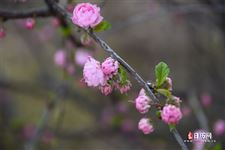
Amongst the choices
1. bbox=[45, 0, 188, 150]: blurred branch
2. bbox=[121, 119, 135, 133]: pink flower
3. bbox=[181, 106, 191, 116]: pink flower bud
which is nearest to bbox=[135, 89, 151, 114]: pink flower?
bbox=[45, 0, 188, 150]: blurred branch

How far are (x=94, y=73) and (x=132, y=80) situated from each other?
1.68 metres

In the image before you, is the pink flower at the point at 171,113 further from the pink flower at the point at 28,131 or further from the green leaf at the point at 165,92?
the pink flower at the point at 28,131

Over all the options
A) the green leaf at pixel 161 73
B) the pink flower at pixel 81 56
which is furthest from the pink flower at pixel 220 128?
the green leaf at pixel 161 73

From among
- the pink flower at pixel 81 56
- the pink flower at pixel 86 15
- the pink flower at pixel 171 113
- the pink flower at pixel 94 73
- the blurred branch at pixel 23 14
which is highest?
the pink flower at pixel 81 56

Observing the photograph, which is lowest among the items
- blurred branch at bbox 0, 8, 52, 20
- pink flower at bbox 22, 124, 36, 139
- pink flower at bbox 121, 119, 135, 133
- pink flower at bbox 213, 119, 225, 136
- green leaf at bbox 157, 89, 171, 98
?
green leaf at bbox 157, 89, 171, 98

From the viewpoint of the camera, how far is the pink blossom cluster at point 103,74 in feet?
3.06

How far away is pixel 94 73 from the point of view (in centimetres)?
94

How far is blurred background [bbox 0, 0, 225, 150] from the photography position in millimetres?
2479

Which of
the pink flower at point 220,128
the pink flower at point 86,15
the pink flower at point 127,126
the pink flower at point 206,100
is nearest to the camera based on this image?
the pink flower at point 86,15

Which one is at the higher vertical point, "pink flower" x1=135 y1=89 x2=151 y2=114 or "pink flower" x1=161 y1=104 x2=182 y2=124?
"pink flower" x1=135 y1=89 x2=151 y2=114

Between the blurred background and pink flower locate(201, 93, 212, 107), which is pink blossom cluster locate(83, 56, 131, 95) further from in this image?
pink flower locate(201, 93, 212, 107)

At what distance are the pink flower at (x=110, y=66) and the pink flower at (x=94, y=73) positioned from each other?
12 mm

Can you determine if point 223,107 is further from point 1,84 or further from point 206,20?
point 1,84

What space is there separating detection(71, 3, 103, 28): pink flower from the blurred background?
1.26 metres
